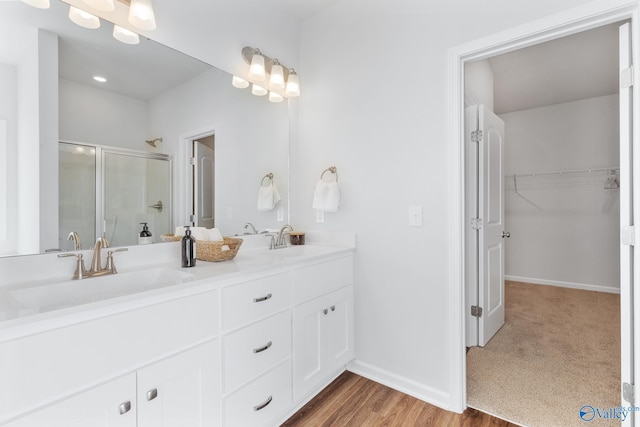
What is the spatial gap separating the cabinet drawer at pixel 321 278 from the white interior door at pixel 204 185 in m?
0.67

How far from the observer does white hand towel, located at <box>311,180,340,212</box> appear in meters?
2.11

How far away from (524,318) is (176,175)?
3.37 metres

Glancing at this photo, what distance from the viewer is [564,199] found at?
4.20 meters

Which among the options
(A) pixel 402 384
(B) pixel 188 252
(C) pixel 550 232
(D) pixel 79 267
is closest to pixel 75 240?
(D) pixel 79 267

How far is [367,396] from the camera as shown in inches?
73.3

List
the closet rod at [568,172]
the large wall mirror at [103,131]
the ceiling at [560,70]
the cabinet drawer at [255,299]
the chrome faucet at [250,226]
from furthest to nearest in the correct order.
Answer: the closet rod at [568,172]
the ceiling at [560,70]
the chrome faucet at [250,226]
the cabinet drawer at [255,299]
the large wall mirror at [103,131]

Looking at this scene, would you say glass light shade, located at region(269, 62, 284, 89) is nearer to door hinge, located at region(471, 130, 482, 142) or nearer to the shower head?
the shower head

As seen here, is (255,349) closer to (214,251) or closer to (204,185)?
(214,251)

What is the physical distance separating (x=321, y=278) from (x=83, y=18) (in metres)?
1.69

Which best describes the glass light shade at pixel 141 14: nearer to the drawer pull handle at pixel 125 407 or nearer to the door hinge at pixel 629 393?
the drawer pull handle at pixel 125 407

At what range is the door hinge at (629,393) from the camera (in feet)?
4.42

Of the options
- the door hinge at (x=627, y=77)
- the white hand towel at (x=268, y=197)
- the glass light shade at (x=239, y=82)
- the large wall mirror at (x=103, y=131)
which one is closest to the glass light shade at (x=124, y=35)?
the large wall mirror at (x=103, y=131)

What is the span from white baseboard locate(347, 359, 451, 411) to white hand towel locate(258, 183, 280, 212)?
1234 mm

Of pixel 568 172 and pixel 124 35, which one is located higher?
pixel 124 35
